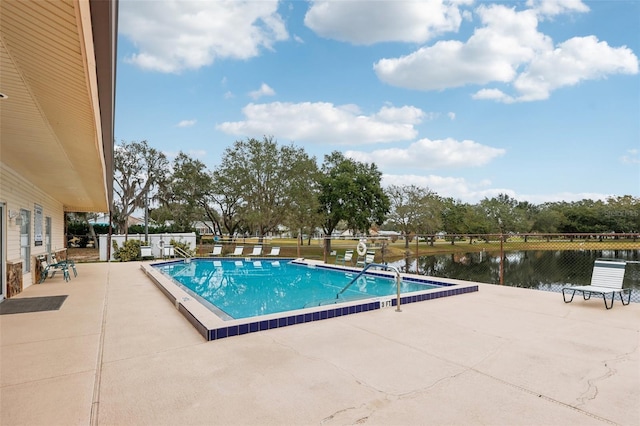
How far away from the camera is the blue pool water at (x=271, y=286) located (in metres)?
6.73

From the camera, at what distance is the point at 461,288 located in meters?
6.79

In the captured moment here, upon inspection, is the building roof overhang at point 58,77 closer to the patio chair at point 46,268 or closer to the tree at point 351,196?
the patio chair at point 46,268

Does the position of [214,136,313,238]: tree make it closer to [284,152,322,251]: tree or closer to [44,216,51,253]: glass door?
[284,152,322,251]: tree

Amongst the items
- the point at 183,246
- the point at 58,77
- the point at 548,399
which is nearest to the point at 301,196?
the point at 183,246

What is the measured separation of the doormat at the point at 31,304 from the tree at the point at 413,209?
82.4ft

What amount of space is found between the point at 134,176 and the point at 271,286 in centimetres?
2200

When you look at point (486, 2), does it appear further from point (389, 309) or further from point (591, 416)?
point (591, 416)

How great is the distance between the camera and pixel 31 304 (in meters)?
5.89

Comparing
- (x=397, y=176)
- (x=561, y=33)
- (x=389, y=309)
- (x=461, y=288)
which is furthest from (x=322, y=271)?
(x=397, y=176)

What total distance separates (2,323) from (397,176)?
31324mm

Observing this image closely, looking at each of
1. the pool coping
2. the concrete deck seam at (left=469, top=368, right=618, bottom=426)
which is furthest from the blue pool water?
the concrete deck seam at (left=469, top=368, right=618, bottom=426)

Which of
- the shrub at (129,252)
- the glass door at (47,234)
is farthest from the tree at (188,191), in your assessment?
the glass door at (47,234)

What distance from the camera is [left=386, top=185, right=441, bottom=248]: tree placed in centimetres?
2956

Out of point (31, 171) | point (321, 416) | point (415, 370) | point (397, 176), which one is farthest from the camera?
point (397, 176)
